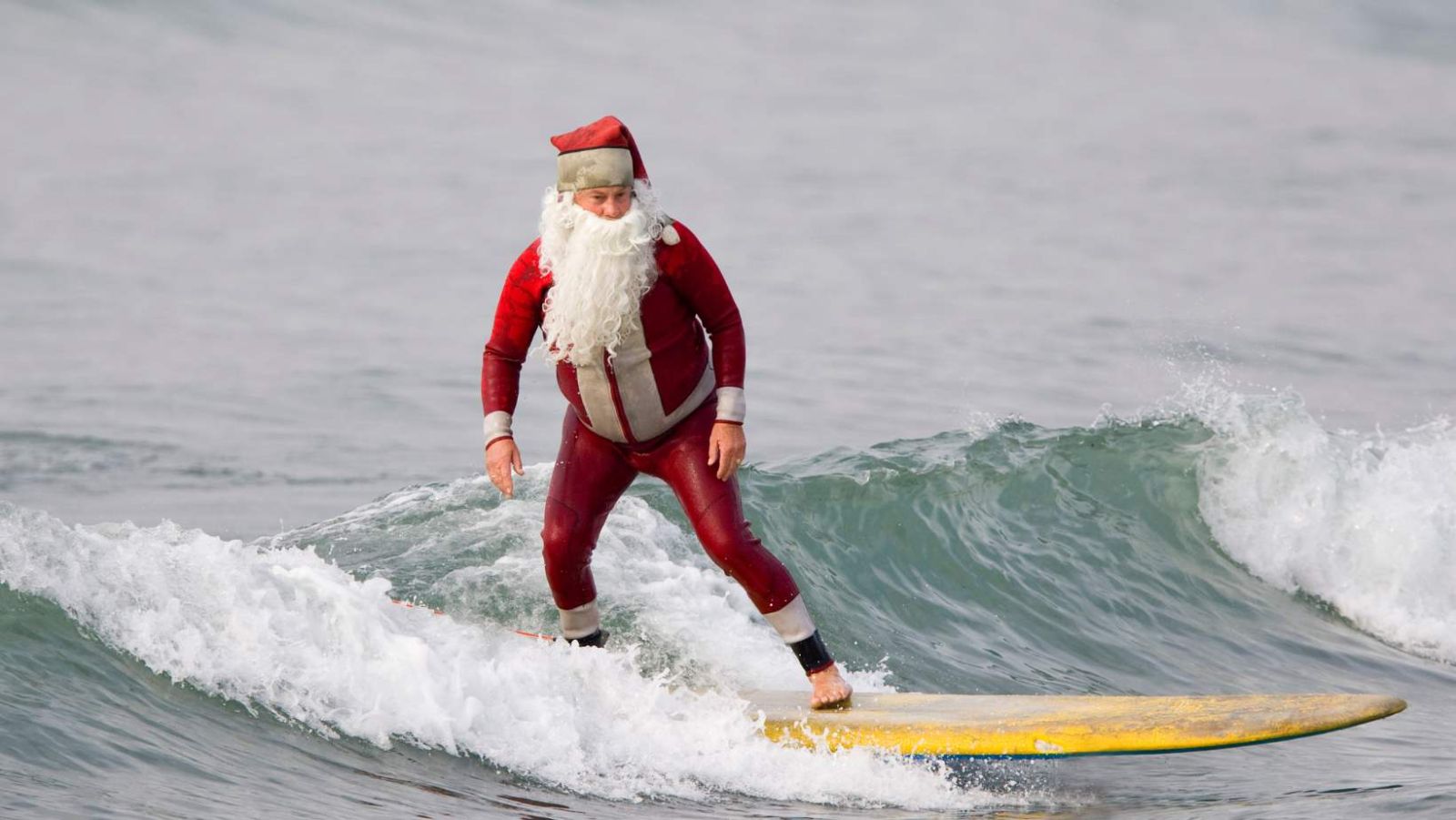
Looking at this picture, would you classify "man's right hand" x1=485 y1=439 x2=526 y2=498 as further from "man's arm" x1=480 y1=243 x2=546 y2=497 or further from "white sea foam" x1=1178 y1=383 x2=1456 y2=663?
"white sea foam" x1=1178 y1=383 x2=1456 y2=663

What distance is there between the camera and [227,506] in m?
10.7

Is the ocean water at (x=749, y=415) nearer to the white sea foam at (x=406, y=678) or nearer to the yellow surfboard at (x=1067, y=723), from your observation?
the white sea foam at (x=406, y=678)

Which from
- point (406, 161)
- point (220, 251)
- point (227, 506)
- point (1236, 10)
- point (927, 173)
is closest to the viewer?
point (227, 506)

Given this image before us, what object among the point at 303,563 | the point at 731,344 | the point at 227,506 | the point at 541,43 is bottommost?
the point at 227,506

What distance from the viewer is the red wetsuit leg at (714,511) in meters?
5.50

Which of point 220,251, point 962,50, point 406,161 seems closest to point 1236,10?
point 962,50

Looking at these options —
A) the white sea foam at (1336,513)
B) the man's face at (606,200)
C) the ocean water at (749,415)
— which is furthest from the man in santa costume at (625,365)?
the white sea foam at (1336,513)

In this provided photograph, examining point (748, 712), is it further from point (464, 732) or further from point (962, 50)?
point (962, 50)

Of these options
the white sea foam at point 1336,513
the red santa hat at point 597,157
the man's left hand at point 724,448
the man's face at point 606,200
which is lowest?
the white sea foam at point 1336,513

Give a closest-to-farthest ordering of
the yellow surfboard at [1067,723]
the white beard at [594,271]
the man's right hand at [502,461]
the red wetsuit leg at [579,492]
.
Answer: the yellow surfboard at [1067,723] < the white beard at [594,271] < the man's right hand at [502,461] < the red wetsuit leg at [579,492]

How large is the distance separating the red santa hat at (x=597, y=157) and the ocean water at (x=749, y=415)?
169 cm

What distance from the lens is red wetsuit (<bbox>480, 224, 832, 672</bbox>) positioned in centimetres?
543

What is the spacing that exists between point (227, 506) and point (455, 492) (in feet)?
9.72

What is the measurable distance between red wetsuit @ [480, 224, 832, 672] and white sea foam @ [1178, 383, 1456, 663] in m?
5.21
